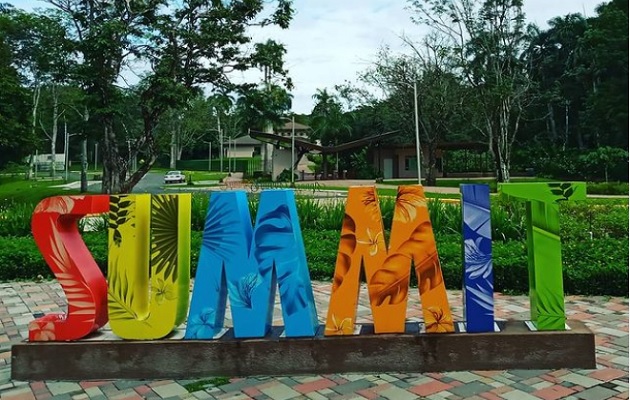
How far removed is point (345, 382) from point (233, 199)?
1530 mm

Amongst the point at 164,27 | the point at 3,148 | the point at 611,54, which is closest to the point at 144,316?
the point at 164,27

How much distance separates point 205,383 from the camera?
3906mm

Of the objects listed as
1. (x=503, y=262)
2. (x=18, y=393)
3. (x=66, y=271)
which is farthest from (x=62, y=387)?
(x=503, y=262)

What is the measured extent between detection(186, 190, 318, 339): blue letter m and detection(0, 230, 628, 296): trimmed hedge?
375 centimetres

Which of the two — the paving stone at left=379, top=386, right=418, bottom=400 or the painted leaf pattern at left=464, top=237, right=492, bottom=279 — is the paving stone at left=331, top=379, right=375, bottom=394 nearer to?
the paving stone at left=379, top=386, right=418, bottom=400

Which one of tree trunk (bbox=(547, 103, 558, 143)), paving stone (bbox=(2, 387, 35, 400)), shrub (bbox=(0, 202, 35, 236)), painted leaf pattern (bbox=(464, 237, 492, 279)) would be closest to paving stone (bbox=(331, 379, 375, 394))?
painted leaf pattern (bbox=(464, 237, 492, 279))

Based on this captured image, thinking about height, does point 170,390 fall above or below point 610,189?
below

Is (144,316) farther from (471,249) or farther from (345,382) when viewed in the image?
(471,249)

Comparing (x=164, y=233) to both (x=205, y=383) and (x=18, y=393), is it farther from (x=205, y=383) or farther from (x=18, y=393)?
(x=18, y=393)

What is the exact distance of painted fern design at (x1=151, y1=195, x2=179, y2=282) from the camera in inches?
161

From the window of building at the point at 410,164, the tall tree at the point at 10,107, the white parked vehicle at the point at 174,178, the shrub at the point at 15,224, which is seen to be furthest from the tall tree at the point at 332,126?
the shrub at the point at 15,224

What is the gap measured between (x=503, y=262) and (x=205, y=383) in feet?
14.6

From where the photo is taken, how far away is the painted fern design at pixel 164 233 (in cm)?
410

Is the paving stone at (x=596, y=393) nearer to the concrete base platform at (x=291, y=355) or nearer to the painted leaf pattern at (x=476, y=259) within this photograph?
the concrete base platform at (x=291, y=355)
